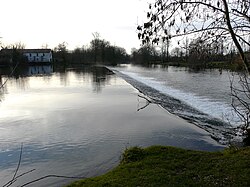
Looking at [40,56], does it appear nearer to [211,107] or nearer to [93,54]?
[93,54]

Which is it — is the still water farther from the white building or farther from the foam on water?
the white building

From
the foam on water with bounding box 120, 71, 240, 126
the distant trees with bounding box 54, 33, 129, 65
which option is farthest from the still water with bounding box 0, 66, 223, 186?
the distant trees with bounding box 54, 33, 129, 65

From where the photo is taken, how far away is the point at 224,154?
300 inches

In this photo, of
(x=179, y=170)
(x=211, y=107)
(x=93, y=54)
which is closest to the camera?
(x=179, y=170)

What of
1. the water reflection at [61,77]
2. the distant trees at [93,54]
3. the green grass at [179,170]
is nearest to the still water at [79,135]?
the green grass at [179,170]

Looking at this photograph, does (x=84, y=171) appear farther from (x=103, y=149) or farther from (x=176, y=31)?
(x=176, y=31)

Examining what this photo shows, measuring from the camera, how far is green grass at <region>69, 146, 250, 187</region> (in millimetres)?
5836

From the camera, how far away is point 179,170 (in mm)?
6613

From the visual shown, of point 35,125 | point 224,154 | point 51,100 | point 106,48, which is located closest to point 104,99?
point 51,100

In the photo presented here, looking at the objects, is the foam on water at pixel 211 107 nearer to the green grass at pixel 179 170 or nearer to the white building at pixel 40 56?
the green grass at pixel 179 170

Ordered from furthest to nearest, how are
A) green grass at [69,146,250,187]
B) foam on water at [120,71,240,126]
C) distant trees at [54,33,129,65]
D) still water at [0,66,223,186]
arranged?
distant trees at [54,33,129,65] < foam on water at [120,71,240,126] < still water at [0,66,223,186] < green grass at [69,146,250,187]

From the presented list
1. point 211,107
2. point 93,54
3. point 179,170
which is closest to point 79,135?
point 179,170

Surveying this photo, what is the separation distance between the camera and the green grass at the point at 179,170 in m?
5.84

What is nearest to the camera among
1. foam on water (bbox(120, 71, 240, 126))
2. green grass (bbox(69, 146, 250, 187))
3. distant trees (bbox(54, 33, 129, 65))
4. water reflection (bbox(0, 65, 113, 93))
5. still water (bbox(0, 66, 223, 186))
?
green grass (bbox(69, 146, 250, 187))
